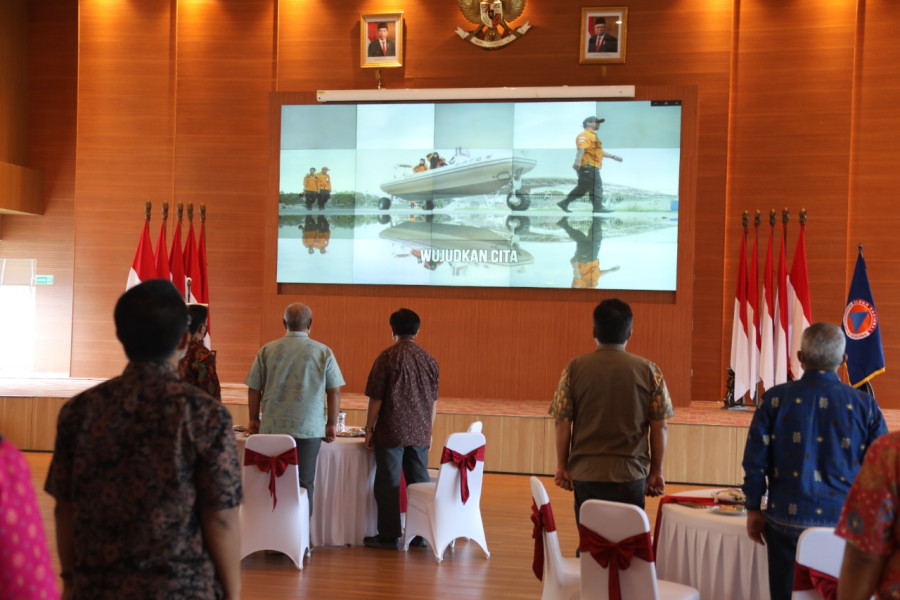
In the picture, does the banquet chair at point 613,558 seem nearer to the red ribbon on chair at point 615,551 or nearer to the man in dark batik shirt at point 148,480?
the red ribbon on chair at point 615,551

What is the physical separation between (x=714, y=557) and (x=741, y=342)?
548 centimetres

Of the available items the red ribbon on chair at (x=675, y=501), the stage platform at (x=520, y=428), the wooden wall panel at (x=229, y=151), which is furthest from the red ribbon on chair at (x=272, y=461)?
the wooden wall panel at (x=229, y=151)

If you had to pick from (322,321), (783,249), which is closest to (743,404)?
(783,249)

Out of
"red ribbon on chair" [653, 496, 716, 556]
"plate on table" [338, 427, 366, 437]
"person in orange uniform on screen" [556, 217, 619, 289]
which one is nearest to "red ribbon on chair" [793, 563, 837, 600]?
"red ribbon on chair" [653, 496, 716, 556]

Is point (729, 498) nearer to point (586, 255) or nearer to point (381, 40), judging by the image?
point (586, 255)

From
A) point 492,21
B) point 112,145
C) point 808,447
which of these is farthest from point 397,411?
point 112,145

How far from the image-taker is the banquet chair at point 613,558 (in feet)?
10.8

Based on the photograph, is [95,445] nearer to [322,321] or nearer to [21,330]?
[322,321]

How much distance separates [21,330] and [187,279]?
3.95 m

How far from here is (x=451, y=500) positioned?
565cm

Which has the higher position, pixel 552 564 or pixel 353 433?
pixel 353 433

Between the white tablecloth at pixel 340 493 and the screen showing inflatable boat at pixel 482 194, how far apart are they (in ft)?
13.5

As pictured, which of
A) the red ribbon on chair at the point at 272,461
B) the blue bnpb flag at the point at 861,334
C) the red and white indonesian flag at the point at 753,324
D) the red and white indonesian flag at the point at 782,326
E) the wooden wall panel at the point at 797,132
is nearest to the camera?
the red ribbon on chair at the point at 272,461

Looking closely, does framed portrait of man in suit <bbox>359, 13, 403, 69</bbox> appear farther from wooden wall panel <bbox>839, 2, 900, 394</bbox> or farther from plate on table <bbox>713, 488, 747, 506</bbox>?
plate on table <bbox>713, 488, 747, 506</bbox>
